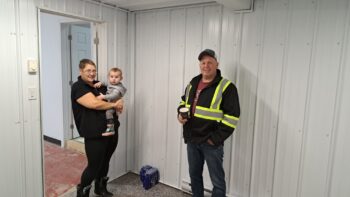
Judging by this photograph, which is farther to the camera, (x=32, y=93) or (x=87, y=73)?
(x=87, y=73)

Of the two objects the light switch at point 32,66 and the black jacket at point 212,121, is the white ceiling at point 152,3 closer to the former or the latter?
the black jacket at point 212,121

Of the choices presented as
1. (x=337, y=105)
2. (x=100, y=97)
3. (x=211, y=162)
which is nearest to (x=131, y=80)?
(x=100, y=97)

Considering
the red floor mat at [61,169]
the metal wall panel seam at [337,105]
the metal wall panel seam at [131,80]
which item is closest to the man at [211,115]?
the metal wall panel seam at [337,105]

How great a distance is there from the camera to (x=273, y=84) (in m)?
2.18

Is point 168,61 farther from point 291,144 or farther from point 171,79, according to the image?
point 291,144

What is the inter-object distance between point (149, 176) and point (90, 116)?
1.13m

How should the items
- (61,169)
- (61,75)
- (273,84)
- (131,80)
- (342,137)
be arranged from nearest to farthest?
(342,137) < (273,84) < (131,80) < (61,169) < (61,75)

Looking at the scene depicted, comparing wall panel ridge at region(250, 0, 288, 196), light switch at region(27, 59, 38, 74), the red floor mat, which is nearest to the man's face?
wall panel ridge at region(250, 0, 288, 196)

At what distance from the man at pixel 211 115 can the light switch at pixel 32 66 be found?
4.55 ft

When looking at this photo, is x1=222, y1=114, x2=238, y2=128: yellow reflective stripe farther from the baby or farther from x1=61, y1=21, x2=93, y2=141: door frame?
x1=61, y1=21, x2=93, y2=141: door frame

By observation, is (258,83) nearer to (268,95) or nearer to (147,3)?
(268,95)

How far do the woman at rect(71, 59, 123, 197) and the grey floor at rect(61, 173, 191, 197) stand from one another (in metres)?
0.45

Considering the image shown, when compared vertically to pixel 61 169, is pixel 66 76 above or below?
above

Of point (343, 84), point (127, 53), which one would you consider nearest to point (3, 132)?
point (127, 53)
